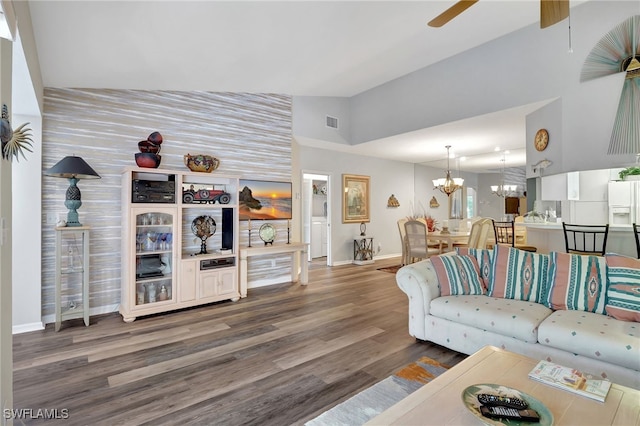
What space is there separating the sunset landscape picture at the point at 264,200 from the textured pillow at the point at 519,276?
3338 mm

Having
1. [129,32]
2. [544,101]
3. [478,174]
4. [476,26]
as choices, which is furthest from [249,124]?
[478,174]

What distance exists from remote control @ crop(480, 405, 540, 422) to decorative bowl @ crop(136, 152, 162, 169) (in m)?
3.92

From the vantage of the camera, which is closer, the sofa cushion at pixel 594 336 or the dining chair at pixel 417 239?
the sofa cushion at pixel 594 336

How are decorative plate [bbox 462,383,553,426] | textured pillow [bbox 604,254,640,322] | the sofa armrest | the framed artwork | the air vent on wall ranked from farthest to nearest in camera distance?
the framed artwork < the air vent on wall < the sofa armrest < textured pillow [bbox 604,254,640,322] < decorative plate [bbox 462,383,553,426]

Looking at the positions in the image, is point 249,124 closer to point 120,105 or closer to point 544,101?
point 120,105

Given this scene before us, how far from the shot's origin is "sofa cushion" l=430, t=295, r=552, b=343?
7.66ft

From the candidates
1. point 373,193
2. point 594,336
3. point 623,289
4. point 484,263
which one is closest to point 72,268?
point 484,263

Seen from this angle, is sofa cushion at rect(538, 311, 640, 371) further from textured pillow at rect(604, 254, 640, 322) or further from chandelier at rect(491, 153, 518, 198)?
chandelier at rect(491, 153, 518, 198)

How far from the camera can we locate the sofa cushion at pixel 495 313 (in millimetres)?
2336

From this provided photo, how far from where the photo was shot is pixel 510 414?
Answer: 1.25m

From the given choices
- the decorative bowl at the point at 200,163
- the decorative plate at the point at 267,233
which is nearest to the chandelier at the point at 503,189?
the decorative plate at the point at 267,233

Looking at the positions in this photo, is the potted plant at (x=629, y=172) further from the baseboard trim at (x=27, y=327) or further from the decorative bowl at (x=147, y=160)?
the baseboard trim at (x=27, y=327)

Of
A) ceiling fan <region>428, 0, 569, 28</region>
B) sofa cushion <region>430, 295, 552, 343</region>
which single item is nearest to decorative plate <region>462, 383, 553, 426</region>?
sofa cushion <region>430, 295, 552, 343</region>

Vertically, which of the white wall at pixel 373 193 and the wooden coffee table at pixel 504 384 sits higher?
the white wall at pixel 373 193
